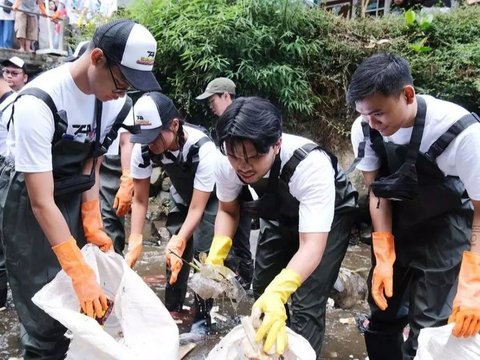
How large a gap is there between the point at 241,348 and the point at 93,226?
3.54 feet

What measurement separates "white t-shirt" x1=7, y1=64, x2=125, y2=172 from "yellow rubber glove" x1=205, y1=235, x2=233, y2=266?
30.4 inches

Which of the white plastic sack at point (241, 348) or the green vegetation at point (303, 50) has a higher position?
the green vegetation at point (303, 50)

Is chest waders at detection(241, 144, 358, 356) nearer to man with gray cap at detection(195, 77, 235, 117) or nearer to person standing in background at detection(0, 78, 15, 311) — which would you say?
person standing in background at detection(0, 78, 15, 311)

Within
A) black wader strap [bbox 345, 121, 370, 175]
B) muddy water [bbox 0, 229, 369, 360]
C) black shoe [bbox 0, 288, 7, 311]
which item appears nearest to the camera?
black wader strap [bbox 345, 121, 370, 175]

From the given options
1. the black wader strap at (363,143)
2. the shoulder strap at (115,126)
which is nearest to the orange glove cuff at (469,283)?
the black wader strap at (363,143)

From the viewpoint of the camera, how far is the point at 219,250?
235cm

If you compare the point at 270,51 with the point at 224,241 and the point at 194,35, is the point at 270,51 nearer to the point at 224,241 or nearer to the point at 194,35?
the point at 194,35

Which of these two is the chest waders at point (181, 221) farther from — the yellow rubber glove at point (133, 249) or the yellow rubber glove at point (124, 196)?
the yellow rubber glove at point (133, 249)

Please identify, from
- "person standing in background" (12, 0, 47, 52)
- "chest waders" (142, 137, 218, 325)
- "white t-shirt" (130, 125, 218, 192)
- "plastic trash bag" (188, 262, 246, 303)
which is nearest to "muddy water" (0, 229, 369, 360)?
"chest waders" (142, 137, 218, 325)

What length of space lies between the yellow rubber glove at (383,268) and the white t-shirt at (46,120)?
147 centimetres

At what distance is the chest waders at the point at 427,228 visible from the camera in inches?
81.7

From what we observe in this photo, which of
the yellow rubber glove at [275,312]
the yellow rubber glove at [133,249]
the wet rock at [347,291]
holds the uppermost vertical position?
the yellow rubber glove at [275,312]

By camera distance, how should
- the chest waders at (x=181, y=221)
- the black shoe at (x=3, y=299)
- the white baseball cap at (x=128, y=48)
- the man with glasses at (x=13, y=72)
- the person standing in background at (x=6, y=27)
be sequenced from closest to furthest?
the white baseball cap at (x=128, y=48) → the chest waders at (x=181, y=221) → the black shoe at (x=3, y=299) → the man with glasses at (x=13, y=72) → the person standing in background at (x=6, y=27)

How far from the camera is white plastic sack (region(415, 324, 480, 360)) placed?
1784mm
